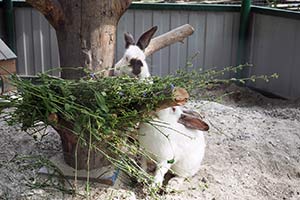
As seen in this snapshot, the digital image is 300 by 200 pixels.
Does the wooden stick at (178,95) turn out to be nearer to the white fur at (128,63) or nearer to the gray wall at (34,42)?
the white fur at (128,63)

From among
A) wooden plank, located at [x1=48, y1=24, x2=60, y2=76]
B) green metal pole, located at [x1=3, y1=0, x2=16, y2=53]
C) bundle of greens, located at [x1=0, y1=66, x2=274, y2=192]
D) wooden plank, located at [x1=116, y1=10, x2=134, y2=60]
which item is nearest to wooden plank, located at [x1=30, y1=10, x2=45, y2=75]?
wooden plank, located at [x1=48, y1=24, x2=60, y2=76]

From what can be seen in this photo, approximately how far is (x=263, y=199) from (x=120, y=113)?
2.86ft

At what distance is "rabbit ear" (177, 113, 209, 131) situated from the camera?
2.18 m

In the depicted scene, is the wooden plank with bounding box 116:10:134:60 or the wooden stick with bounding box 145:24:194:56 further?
the wooden plank with bounding box 116:10:134:60

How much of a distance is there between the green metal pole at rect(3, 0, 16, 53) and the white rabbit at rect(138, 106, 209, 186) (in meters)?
3.53

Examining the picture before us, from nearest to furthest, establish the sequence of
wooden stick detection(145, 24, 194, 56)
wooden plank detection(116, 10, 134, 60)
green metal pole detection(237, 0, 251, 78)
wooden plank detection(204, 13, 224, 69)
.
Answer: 1. wooden stick detection(145, 24, 194, 56)
2. green metal pole detection(237, 0, 251, 78)
3. wooden plank detection(204, 13, 224, 69)
4. wooden plank detection(116, 10, 134, 60)

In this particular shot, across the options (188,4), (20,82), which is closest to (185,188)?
(20,82)

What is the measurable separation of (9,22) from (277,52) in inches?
122

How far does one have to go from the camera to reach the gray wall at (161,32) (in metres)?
4.95

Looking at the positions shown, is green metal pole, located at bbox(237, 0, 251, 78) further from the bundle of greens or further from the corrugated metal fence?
the bundle of greens

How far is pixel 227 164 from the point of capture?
2479 millimetres

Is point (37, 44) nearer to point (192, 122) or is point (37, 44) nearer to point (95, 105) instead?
point (192, 122)

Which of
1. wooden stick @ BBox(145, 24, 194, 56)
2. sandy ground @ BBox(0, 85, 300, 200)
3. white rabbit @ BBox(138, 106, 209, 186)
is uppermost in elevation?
wooden stick @ BBox(145, 24, 194, 56)

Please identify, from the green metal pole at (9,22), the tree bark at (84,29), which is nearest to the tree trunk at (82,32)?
the tree bark at (84,29)
